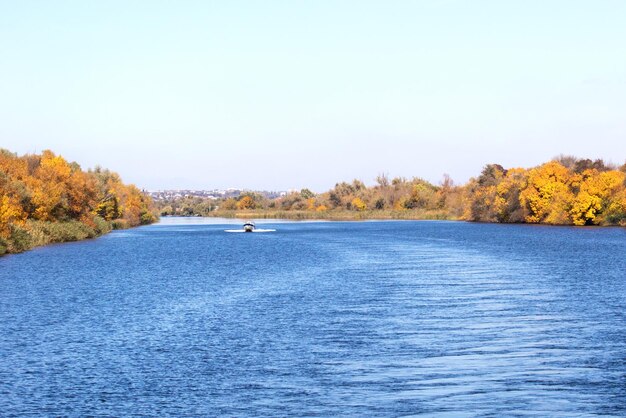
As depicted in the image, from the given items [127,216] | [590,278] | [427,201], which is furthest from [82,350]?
[427,201]

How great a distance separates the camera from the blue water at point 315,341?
57.7 ft

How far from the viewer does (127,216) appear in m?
146

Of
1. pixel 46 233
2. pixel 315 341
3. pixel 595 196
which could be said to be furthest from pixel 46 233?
pixel 595 196

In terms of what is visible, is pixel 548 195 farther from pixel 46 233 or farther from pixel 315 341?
pixel 315 341

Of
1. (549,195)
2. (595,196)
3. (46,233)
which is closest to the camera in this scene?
(46,233)

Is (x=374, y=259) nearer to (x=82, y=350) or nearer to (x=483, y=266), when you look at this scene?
(x=483, y=266)

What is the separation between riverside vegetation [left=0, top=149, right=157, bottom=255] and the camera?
66.0m

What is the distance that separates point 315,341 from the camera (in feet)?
81.4

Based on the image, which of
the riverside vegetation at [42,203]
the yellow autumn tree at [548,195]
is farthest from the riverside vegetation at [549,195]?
the riverside vegetation at [42,203]

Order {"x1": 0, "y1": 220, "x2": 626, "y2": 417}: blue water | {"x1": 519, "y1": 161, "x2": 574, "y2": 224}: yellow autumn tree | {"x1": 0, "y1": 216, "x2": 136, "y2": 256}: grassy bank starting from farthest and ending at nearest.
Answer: {"x1": 519, "y1": 161, "x2": 574, "y2": 224}: yellow autumn tree, {"x1": 0, "y1": 216, "x2": 136, "y2": 256}: grassy bank, {"x1": 0, "y1": 220, "x2": 626, "y2": 417}: blue water

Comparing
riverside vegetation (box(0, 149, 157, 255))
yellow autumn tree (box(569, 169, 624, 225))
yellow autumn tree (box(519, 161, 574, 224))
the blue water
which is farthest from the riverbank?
yellow autumn tree (box(569, 169, 624, 225))

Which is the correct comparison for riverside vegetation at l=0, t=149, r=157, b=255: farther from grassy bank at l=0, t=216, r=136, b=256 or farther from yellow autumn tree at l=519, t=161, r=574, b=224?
yellow autumn tree at l=519, t=161, r=574, b=224

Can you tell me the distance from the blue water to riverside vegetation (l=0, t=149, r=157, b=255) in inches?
644

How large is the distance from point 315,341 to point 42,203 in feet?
202
